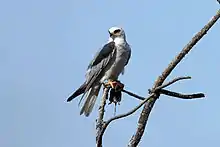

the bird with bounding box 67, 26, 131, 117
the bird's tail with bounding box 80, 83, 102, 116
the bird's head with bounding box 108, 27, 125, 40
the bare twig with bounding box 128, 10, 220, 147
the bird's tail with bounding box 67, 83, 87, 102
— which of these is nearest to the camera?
the bare twig with bounding box 128, 10, 220, 147

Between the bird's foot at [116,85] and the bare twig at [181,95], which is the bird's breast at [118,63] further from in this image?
the bare twig at [181,95]

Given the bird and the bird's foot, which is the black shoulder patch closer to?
the bird

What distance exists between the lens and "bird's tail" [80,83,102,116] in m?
7.66

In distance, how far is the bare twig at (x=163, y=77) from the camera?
2805mm

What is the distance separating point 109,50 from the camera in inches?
346

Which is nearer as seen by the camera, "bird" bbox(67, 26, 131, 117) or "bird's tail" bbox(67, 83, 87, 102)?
"bird's tail" bbox(67, 83, 87, 102)

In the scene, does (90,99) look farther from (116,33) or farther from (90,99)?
(116,33)

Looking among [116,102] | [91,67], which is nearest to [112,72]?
[91,67]

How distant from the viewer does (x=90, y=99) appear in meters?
7.90

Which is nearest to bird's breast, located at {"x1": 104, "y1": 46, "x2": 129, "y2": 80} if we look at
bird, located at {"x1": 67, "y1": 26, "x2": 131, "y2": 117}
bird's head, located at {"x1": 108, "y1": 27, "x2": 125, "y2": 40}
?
bird, located at {"x1": 67, "y1": 26, "x2": 131, "y2": 117}

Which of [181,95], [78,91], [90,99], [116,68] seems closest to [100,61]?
[116,68]

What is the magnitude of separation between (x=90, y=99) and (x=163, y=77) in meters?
5.09

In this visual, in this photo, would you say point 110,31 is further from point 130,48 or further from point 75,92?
point 75,92

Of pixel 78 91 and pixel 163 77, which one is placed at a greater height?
pixel 78 91
